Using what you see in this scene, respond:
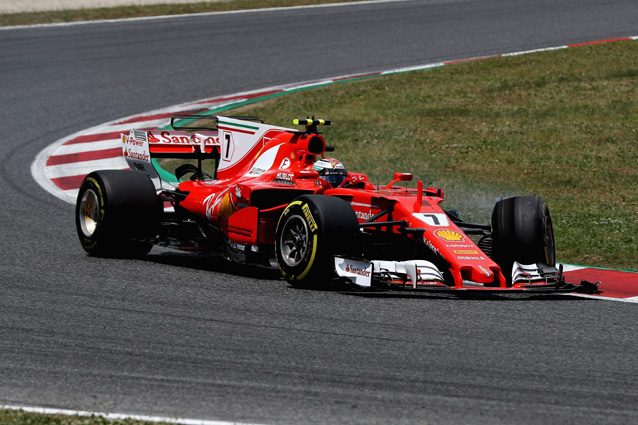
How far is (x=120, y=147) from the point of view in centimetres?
1611

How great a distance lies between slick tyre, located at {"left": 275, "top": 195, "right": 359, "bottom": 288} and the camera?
8.62 meters

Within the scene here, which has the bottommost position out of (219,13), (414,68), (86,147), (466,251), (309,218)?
(466,251)

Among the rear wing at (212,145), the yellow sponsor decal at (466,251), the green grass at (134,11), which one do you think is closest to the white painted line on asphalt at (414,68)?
the green grass at (134,11)

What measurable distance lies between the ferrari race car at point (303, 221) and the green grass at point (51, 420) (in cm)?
330

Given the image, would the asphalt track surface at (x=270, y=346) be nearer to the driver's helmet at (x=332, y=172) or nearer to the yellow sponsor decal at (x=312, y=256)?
the yellow sponsor decal at (x=312, y=256)

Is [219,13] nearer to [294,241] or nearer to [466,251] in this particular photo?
[294,241]

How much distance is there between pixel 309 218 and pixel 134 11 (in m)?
17.8

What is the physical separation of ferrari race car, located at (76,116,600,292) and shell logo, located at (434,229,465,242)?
1cm

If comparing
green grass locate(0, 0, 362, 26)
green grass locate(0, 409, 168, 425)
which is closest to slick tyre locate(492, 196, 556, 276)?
green grass locate(0, 409, 168, 425)

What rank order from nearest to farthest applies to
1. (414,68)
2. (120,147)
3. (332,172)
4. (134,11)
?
1. (332,172)
2. (120,147)
3. (414,68)
4. (134,11)

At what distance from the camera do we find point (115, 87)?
1970 centimetres

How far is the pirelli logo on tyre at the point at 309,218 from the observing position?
28.4 feet

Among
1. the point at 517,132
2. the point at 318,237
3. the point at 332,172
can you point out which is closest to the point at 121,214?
the point at 332,172

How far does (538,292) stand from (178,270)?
296cm
